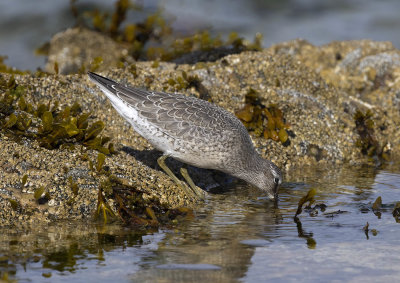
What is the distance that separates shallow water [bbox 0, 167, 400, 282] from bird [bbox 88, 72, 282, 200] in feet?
1.88

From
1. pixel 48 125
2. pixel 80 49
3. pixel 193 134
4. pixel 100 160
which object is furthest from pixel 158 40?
pixel 100 160

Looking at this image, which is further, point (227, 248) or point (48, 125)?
point (48, 125)

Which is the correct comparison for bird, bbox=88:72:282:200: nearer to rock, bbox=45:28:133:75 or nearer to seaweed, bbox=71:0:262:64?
seaweed, bbox=71:0:262:64

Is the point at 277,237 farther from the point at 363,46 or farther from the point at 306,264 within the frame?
the point at 363,46

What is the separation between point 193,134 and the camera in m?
8.02

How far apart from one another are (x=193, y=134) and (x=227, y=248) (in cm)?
242

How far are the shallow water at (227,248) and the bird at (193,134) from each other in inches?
22.6

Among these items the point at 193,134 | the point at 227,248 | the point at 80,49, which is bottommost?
the point at 227,248

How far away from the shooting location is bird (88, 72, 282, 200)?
8039mm

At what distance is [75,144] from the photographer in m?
7.98

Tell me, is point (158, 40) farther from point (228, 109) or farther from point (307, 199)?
point (307, 199)

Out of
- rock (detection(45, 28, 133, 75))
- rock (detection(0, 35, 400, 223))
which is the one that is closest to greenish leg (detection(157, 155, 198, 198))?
rock (detection(0, 35, 400, 223))

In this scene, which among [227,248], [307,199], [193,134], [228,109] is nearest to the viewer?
[227,248]

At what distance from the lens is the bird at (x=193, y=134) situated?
8.04m
